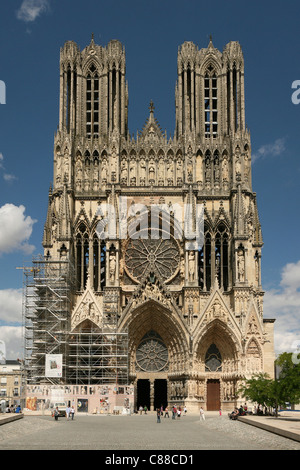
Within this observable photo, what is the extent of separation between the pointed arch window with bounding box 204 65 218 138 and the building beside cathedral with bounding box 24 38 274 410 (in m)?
0.12

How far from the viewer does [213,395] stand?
179 ft

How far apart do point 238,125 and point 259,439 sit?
121 ft

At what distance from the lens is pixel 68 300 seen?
5409 centimetres

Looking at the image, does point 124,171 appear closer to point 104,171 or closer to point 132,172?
point 132,172

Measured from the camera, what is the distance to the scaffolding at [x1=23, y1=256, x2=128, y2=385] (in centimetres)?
5244

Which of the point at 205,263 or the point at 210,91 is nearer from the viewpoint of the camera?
the point at 205,263

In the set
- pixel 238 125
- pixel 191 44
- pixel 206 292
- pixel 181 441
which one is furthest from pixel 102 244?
pixel 181 441

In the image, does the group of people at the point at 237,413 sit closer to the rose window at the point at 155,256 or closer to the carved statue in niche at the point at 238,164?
the rose window at the point at 155,256

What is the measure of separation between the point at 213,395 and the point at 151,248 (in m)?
12.8

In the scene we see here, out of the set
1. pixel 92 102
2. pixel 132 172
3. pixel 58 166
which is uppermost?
pixel 92 102

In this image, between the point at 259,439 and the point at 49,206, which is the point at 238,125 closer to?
the point at 49,206

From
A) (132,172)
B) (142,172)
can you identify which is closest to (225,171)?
(142,172)

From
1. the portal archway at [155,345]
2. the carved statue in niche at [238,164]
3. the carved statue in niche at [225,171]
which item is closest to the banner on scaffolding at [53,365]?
the portal archway at [155,345]

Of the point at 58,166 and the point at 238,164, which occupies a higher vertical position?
the point at 238,164
